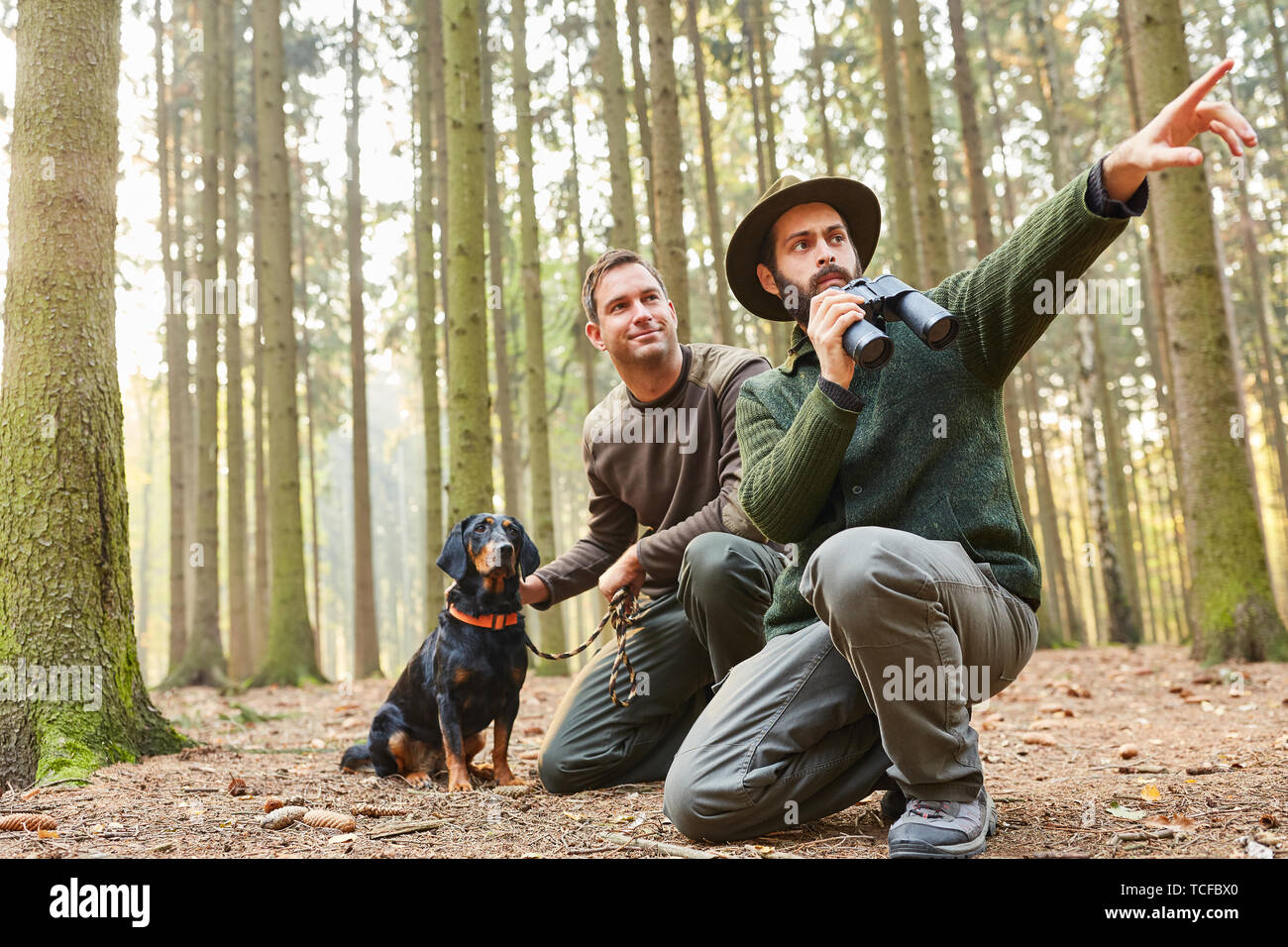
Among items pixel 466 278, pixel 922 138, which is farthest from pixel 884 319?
pixel 922 138

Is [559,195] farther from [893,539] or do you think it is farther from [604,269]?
[893,539]

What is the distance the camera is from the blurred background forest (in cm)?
1112

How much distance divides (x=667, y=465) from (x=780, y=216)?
136 centimetres

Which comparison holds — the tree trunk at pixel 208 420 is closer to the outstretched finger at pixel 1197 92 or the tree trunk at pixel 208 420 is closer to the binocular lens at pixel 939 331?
the binocular lens at pixel 939 331

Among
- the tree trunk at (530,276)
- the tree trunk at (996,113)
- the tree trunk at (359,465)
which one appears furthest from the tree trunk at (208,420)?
the tree trunk at (996,113)

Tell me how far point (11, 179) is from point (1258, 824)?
237 inches

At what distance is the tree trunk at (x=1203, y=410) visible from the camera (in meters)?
7.38

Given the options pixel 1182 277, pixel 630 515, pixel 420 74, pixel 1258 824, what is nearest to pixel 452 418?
pixel 630 515

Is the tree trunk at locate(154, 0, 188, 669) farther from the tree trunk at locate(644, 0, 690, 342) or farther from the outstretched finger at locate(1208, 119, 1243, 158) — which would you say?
the outstretched finger at locate(1208, 119, 1243, 158)

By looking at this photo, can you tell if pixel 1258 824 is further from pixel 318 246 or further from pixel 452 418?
pixel 318 246

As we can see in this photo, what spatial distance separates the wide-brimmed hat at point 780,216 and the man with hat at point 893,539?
3 centimetres

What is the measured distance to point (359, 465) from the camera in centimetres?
1391

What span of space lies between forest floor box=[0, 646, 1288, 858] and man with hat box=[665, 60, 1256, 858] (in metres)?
0.22


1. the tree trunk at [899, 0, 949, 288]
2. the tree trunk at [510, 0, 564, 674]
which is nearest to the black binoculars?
the tree trunk at [899, 0, 949, 288]
